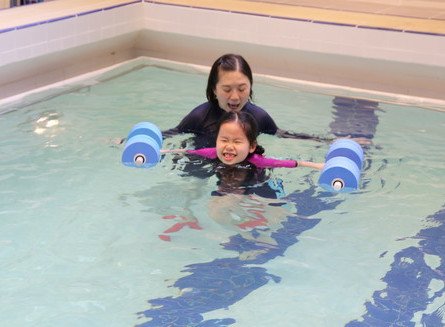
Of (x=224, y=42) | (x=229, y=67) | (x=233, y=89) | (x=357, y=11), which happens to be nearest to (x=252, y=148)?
(x=233, y=89)

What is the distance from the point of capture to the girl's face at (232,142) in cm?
450

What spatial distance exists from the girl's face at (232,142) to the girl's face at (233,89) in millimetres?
403

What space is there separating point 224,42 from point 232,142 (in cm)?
365

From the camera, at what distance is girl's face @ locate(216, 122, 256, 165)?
4.50 meters

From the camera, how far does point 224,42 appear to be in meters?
8.02

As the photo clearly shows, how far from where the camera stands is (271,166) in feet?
15.4

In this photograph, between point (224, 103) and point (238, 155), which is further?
point (224, 103)

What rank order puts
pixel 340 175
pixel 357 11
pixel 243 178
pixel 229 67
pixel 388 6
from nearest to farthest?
pixel 340 175 < pixel 243 178 < pixel 229 67 < pixel 357 11 < pixel 388 6

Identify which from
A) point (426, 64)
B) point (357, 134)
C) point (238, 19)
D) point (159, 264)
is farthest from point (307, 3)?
point (159, 264)

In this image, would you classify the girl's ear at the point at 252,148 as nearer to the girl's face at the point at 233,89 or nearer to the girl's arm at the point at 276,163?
the girl's arm at the point at 276,163

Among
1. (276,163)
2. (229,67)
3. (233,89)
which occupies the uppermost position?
Result: (229,67)

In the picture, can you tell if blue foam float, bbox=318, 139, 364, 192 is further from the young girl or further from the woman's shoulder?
the woman's shoulder

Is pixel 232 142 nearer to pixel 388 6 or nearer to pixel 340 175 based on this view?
pixel 340 175

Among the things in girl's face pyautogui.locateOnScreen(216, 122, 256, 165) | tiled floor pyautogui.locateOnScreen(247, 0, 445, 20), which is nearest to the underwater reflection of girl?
girl's face pyautogui.locateOnScreen(216, 122, 256, 165)
